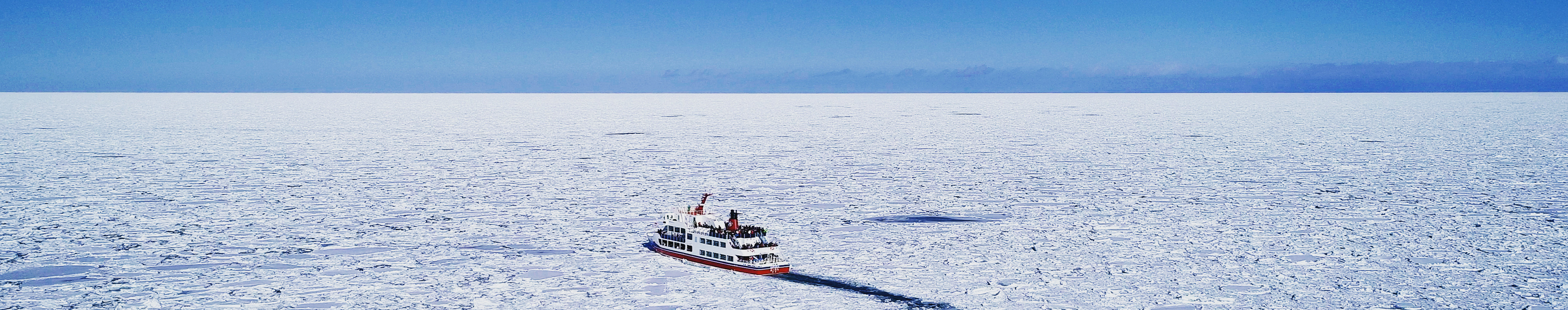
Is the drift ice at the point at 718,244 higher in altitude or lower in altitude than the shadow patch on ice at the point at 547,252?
higher

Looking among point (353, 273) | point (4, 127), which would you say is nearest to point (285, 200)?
point (353, 273)

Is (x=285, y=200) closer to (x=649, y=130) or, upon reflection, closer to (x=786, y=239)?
(x=786, y=239)

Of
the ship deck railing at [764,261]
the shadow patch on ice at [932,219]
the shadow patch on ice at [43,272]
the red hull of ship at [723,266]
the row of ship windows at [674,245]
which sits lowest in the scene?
the shadow patch on ice at [932,219]

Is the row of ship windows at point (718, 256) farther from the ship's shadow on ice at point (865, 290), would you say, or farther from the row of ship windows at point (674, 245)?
the ship's shadow on ice at point (865, 290)

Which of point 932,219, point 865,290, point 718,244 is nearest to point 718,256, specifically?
point 718,244

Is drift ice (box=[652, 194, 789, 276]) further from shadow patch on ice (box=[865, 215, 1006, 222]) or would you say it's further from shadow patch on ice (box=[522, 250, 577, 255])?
shadow patch on ice (box=[865, 215, 1006, 222])

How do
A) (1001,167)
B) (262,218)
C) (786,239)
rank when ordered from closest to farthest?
(786,239) < (262,218) < (1001,167)

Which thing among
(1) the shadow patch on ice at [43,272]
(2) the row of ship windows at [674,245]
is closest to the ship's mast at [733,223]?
(2) the row of ship windows at [674,245]
